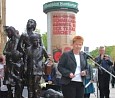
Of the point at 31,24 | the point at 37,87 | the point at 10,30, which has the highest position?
the point at 31,24

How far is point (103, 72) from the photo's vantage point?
12242 mm

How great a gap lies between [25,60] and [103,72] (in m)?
3.59

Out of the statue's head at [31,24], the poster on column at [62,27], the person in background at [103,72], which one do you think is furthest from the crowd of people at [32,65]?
the poster on column at [62,27]

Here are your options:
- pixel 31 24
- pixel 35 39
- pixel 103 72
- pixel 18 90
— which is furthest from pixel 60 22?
pixel 35 39

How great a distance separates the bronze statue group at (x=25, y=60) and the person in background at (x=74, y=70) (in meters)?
1.69

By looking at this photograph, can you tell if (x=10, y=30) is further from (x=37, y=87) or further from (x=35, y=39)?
(x=37, y=87)

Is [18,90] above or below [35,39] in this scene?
below

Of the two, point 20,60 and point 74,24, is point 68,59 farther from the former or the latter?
point 74,24

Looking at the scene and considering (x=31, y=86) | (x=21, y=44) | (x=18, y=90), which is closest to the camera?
(x=31, y=86)

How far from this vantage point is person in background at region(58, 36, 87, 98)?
736 cm

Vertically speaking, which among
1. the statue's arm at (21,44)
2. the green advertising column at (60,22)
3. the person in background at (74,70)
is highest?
the green advertising column at (60,22)

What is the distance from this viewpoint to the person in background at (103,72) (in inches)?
469

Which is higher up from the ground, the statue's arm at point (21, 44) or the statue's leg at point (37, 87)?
the statue's arm at point (21, 44)

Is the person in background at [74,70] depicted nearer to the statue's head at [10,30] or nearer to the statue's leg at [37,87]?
the statue's leg at [37,87]
